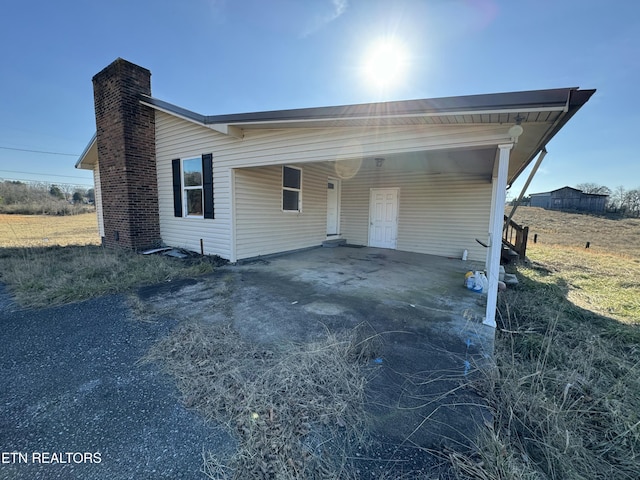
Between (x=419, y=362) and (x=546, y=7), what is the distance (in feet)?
20.0

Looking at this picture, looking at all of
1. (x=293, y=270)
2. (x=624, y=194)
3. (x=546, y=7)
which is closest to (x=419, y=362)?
(x=293, y=270)

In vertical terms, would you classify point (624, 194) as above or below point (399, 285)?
above

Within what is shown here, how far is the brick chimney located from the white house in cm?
3

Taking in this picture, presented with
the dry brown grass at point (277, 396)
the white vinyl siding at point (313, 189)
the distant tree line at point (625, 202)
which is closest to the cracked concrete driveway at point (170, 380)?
the dry brown grass at point (277, 396)

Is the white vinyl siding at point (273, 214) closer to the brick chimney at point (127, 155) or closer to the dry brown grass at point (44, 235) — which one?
the brick chimney at point (127, 155)

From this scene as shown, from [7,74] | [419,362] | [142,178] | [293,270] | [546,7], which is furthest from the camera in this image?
[7,74]

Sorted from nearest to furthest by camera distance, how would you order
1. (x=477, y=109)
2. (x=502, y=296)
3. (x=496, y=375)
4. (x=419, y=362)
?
(x=496, y=375) → (x=419, y=362) → (x=477, y=109) → (x=502, y=296)

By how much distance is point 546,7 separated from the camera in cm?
437

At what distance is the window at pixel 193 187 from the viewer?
22.5 feet

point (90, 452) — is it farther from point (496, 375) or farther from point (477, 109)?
point (477, 109)

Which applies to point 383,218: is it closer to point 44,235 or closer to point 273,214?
point 273,214

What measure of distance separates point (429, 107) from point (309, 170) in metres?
5.58

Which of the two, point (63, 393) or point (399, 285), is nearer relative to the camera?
point (63, 393)

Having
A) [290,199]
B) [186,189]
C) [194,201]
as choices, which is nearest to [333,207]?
[290,199]
